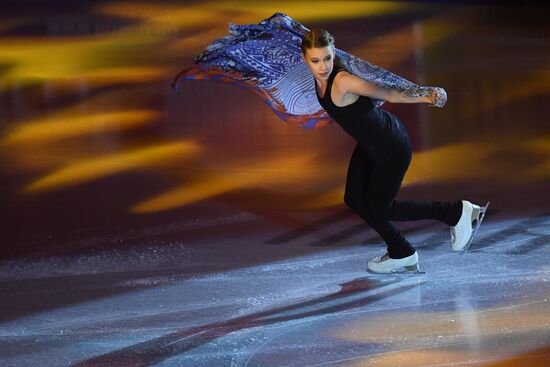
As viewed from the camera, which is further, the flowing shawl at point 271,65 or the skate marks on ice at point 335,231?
the skate marks on ice at point 335,231

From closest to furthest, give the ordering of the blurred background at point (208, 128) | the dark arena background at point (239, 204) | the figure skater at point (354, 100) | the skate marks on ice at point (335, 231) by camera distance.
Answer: the dark arena background at point (239, 204)
the figure skater at point (354, 100)
the skate marks on ice at point (335, 231)
the blurred background at point (208, 128)

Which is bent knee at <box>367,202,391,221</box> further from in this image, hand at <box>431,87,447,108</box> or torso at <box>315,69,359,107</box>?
hand at <box>431,87,447,108</box>

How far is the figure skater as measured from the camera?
4562mm

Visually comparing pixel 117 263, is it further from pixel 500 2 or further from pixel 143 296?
pixel 500 2

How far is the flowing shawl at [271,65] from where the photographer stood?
5414 millimetres

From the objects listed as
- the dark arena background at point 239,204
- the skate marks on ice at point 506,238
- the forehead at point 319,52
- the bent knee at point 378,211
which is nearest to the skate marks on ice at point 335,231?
the dark arena background at point 239,204

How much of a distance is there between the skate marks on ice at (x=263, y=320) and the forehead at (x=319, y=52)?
40.8 inches

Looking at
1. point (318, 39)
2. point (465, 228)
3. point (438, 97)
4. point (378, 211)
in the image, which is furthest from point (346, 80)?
point (465, 228)

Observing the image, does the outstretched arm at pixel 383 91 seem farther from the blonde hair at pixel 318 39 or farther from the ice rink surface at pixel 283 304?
the ice rink surface at pixel 283 304

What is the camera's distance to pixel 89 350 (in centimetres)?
413

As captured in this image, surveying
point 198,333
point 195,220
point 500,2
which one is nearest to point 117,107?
point 195,220

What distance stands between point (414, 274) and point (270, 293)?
703 mm

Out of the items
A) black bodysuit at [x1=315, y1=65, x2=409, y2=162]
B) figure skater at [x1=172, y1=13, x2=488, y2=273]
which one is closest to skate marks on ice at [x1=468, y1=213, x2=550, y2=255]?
figure skater at [x1=172, y1=13, x2=488, y2=273]

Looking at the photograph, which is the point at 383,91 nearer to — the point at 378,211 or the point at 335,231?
the point at 378,211
